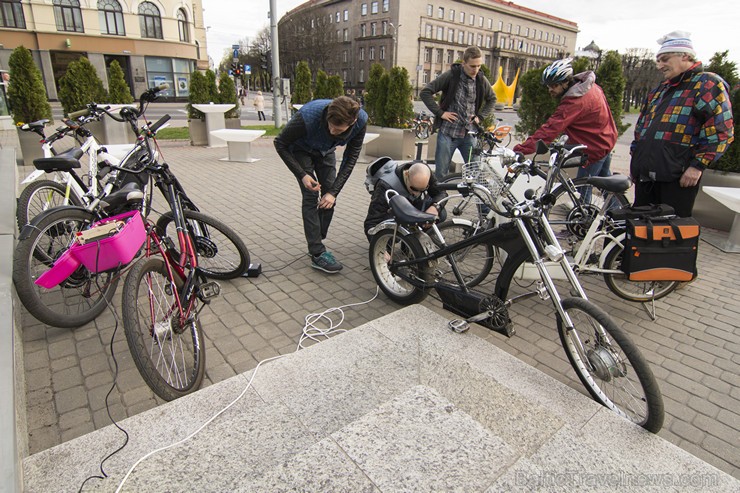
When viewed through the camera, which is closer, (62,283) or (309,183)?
(62,283)

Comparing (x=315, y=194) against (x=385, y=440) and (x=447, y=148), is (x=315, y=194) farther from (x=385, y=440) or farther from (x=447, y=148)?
(x=385, y=440)

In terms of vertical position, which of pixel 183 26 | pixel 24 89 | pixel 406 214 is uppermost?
pixel 183 26

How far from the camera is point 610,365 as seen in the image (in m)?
2.39

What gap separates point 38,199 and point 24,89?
7.35 metres

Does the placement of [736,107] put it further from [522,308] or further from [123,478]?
[123,478]

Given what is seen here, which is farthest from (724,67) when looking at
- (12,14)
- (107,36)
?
(12,14)

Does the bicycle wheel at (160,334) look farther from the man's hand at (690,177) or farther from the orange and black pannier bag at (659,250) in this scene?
the man's hand at (690,177)

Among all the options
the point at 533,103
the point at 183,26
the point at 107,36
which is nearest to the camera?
the point at 533,103

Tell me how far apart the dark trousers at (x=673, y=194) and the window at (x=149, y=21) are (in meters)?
41.7

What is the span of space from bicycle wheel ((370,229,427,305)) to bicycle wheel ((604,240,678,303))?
163 centimetres

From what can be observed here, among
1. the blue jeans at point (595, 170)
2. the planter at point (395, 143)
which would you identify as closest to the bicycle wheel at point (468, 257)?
the blue jeans at point (595, 170)

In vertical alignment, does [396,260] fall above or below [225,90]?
below

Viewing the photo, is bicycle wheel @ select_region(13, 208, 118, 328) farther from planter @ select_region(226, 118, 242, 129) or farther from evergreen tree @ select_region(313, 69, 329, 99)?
evergreen tree @ select_region(313, 69, 329, 99)

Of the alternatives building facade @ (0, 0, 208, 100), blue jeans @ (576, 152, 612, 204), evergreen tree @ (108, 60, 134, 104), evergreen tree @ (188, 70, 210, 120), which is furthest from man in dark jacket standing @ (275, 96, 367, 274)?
building facade @ (0, 0, 208, 100)
